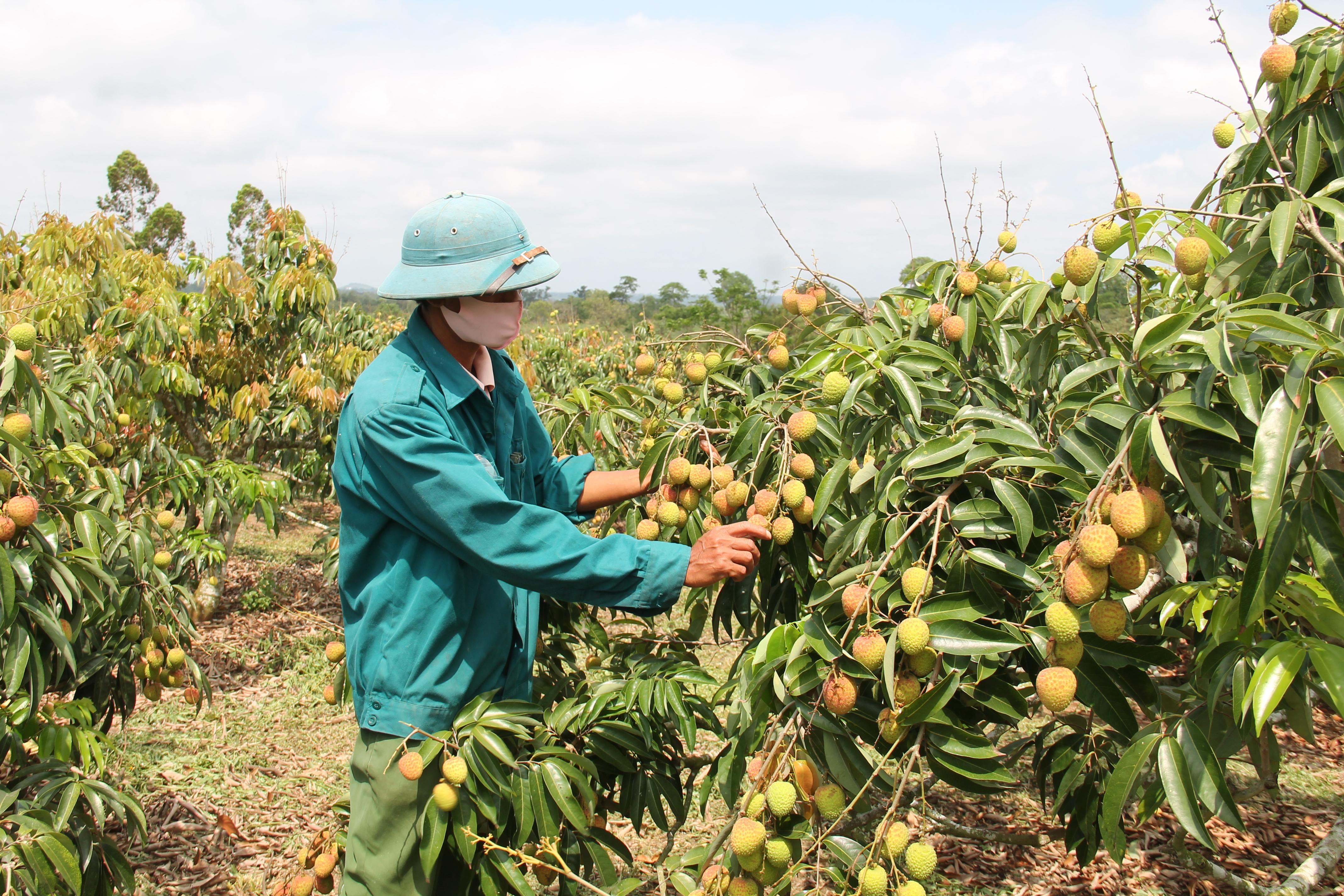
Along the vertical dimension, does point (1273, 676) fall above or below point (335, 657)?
above

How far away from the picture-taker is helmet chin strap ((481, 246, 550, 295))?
167 cm

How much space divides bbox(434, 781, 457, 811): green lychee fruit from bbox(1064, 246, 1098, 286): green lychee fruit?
1337mm

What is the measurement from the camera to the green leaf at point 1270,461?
35.8 inches

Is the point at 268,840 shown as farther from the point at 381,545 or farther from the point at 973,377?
the point at 973,377

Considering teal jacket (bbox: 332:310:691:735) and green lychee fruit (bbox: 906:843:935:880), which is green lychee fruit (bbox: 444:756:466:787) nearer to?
teal jacket (bbox: 332:310:691:735)

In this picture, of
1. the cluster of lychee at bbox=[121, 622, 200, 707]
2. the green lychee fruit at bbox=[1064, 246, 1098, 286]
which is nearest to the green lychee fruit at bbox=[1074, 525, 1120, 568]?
the green lychee fruit at bbox=[1064, 246, 1098, 286]

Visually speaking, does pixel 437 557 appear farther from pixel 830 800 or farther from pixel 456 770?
pixel 830 800

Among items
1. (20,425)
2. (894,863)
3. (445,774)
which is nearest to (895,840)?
(894,863)

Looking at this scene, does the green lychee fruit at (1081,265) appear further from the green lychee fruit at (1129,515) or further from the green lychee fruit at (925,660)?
the green lychee fruit at (925,660)

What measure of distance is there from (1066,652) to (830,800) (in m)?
0.44

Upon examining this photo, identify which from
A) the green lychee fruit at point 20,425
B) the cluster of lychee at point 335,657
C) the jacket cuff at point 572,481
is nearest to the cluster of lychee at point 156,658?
the cluster of lychee at point 335,657

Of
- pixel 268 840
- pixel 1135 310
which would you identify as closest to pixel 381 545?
pixel 1135 310

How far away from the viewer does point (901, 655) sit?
4.17 ft

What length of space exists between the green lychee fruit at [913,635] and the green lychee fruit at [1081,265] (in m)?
0.60
